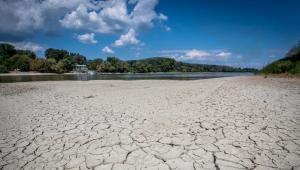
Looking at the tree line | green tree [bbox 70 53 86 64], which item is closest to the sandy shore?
the tree line

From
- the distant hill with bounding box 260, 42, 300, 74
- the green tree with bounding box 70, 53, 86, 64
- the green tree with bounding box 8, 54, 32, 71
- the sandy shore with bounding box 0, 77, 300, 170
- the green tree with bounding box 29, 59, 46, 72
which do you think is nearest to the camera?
the sandy shore with bounding box 0, 77, 300, 170

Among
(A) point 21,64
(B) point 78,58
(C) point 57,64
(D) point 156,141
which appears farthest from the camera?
(B) point 78,58

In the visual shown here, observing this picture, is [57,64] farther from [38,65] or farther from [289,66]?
[289,66]

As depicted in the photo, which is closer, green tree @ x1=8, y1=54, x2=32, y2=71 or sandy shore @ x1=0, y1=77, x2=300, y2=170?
sandy shore @ x1=0, y1=77, x2=300, y2=170

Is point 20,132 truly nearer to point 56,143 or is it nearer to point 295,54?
point 56,143

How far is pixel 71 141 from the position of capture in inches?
141

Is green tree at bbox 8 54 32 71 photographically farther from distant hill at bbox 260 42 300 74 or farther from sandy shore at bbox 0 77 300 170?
distant hill at bbox 260 42 300 74

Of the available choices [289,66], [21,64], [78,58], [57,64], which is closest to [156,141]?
[289,66]

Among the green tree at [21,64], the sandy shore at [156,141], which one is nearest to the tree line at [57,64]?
the green tree at [21,64]

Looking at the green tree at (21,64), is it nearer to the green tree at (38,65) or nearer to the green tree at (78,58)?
the green tree at (38,65)

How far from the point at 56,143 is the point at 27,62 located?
266 feet

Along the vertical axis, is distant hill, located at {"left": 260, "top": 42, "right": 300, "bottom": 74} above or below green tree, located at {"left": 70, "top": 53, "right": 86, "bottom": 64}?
below

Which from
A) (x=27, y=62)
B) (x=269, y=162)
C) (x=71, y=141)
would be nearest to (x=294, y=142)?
(x=269, y=162)

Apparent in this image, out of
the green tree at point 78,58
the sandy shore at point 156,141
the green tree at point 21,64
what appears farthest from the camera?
the green tree at point 78,58
